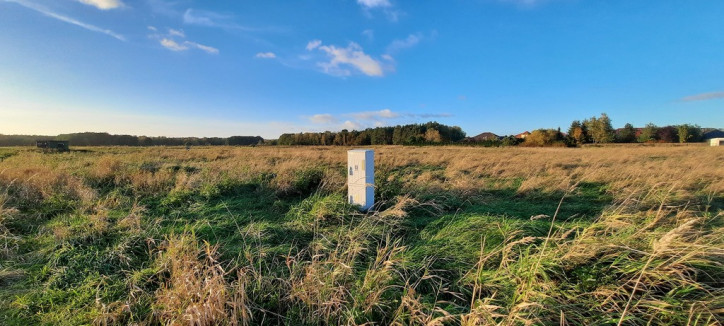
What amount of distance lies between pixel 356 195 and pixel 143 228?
336cm

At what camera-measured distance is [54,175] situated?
800 centimetres

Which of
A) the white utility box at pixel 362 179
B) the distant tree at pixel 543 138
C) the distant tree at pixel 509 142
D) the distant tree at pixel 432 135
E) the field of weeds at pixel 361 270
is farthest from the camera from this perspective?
the distant tree at pixel 432 135

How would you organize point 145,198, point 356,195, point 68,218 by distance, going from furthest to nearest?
point 145,198 < point 356,195 < point 68,218

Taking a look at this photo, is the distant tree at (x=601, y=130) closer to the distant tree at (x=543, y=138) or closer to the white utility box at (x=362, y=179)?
the distant tree at (x=543, y=138)

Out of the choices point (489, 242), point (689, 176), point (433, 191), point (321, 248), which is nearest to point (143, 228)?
point (321, 248)

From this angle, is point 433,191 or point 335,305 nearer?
point 335,305

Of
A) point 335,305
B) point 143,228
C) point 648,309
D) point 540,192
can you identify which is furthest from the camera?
point 540,192

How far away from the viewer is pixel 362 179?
17.1ft

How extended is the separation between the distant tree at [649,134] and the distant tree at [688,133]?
126 inches

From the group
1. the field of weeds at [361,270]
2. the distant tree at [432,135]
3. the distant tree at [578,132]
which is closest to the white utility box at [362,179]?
the field of weeds at [361,270]

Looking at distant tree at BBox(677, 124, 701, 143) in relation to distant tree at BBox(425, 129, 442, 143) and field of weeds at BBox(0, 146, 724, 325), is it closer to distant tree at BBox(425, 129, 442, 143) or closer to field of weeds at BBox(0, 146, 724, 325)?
distant tree at BBox(425, 129, 442, 143)

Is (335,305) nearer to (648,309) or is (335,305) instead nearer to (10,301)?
(648,309)

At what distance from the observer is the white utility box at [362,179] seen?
5172 millimetres

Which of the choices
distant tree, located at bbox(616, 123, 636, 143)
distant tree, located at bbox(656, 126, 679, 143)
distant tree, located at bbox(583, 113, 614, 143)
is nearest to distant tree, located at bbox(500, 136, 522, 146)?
distant tree, located at bbox(583, 113, 614, 143)
